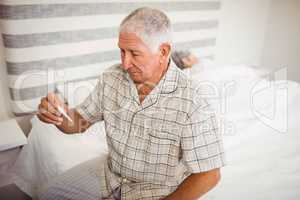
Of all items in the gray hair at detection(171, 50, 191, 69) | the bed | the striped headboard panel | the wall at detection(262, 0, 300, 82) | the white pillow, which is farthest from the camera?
the wall at detection(262, 0, 300, 82)

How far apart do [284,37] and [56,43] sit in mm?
2592

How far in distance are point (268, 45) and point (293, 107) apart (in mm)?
1528

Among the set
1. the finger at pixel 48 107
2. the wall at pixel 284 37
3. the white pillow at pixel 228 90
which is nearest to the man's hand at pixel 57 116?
the finger at pixel 48 107

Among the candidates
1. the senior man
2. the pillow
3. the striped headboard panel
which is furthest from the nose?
the striped headboard panel

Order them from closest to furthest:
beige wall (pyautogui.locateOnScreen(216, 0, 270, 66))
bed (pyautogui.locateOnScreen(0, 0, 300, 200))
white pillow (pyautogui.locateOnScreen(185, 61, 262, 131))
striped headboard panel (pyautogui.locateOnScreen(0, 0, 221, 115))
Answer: bed (pyautogui.locateOnScreen(0, 0, 300, 200)) → striped headboard panel (pyautogui.locateOnScreen(0, 0, 221, 115)) → white pillow (pyautogui.locateOnScreen(185, 61, 262, 131)) → beige wall (pyautogui.locateOnScreen(216, 0, 270, 66))

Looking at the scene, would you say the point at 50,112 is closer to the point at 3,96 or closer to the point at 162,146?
the point at 162,146

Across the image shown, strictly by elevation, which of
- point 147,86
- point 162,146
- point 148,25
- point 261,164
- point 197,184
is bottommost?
point 261,164

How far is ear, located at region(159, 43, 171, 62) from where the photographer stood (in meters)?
0.99

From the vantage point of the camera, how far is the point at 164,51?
3.31 feet

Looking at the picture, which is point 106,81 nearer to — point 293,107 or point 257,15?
point 293,107

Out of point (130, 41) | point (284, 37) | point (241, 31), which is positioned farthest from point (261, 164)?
point (284, 37)

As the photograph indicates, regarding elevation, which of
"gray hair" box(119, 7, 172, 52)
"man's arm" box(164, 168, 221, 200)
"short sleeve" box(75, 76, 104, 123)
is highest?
"gray hair" box(119, 7, 172, 52)

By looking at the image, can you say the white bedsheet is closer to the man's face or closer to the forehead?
the man's face

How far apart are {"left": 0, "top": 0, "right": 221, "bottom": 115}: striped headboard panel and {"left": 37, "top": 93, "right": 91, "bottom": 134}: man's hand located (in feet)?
1.65
